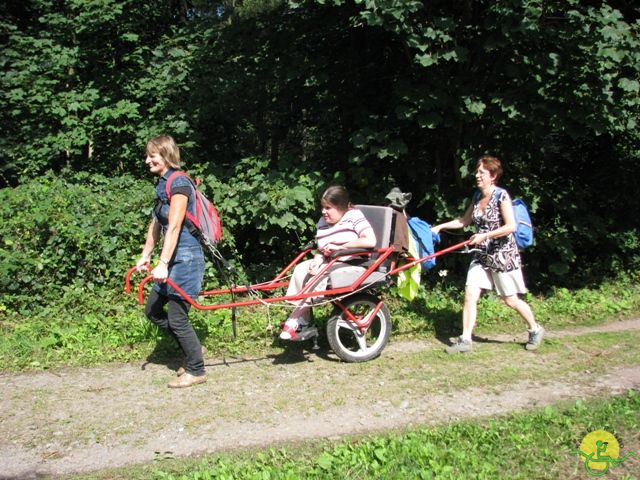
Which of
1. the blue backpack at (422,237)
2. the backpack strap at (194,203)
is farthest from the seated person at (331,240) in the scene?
the backpack strap at (194,203)

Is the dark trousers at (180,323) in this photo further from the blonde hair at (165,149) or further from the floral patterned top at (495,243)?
the floral patterned top at (495,243)

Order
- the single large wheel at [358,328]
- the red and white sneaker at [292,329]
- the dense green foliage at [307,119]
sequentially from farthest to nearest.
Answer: the dense green foliage at [307,119] → the single large wheel at [358,328] → the red and white sneaker at [292,329]

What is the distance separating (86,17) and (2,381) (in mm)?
6088

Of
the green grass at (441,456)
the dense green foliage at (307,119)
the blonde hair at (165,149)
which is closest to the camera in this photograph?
the green grass at (441,456)

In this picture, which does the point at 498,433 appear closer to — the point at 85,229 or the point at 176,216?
the point at 176,216

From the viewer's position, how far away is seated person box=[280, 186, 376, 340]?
5.25 metres

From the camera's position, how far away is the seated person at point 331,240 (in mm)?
5246

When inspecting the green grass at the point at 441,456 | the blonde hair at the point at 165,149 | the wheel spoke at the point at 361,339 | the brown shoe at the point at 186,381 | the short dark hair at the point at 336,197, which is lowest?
the green grass at the point at 441,456

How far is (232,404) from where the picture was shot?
461cm

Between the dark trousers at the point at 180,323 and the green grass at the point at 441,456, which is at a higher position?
the dark trousers at the point at 180,323

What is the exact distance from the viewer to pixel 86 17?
9.05 meters

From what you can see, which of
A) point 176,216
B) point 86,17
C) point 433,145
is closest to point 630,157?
point 433,145

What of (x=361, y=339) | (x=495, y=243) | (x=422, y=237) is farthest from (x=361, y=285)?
(x=495, y=243)

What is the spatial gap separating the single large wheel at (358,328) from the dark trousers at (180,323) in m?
1.23
